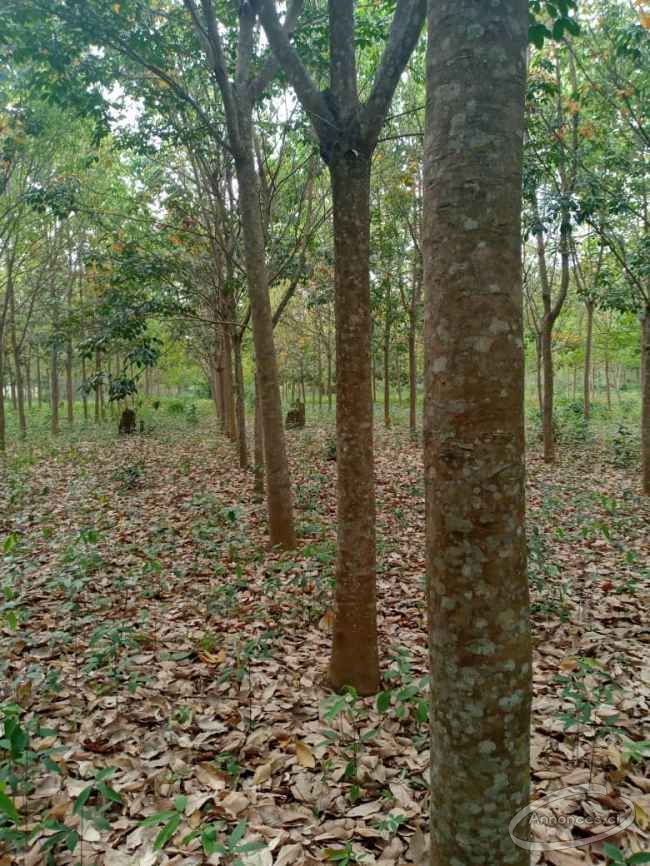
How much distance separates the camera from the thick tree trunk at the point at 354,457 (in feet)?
11.3

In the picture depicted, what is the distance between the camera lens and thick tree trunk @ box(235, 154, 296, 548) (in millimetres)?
6281

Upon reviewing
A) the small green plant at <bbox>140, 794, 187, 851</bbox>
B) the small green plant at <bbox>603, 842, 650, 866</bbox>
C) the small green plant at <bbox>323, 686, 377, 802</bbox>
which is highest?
the small green plant at <bbox>603, 842, 650, 866</bbox>

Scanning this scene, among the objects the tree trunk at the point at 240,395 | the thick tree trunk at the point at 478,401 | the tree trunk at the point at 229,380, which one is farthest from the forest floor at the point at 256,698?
the tree trunk at the point at 229,380

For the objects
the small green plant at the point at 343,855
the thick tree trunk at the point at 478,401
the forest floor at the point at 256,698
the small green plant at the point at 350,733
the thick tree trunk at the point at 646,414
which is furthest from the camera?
the thick tree trunk at the point at 646,414

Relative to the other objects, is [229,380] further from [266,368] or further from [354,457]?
[354,457]

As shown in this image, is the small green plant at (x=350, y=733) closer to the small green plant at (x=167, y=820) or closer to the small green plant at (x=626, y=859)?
→ the small green plant at (x=167, y=820)

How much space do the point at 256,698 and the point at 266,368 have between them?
3.84 m

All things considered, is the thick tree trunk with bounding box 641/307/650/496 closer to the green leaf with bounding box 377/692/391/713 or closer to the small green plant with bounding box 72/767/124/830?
the green leaf with bounding box 377/692/391/713

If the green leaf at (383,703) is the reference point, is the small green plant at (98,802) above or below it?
below

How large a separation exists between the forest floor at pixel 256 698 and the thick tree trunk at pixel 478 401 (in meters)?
0.83

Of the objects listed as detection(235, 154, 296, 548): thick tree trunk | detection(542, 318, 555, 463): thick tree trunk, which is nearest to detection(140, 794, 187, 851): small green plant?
detection(235, 154, 296, 548): thick tree trunk

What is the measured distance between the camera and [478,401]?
1447 mm

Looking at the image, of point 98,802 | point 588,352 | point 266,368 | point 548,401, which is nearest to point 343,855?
point 98,802

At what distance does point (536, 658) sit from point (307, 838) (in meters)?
2.25
